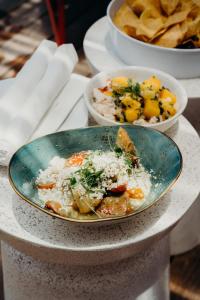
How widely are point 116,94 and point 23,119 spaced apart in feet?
0.66

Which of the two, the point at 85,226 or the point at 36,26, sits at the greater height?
the point at 85,226

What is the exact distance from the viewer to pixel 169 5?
4.42 feet

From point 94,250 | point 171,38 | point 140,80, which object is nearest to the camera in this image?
point 94,250

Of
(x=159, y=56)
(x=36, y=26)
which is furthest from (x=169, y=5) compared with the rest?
(x=36, y=26)

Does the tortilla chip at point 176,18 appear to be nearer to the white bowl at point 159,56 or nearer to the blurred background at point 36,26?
the white bowl at point 159,56

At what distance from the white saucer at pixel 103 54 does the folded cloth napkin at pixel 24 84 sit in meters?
0.17

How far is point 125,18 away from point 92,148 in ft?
1.71

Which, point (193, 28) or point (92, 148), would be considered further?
point (193, 28)

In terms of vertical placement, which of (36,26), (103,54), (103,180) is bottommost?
(36,26)

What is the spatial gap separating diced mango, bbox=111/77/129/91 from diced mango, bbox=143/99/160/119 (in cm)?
7

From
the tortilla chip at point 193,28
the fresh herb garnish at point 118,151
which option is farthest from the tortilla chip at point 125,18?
the fresh herb garnish at point 118,151

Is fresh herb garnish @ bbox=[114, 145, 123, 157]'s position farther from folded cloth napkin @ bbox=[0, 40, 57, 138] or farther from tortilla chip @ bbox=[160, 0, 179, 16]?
tortilla chip @ bbox=[160, 0, 179, 16]

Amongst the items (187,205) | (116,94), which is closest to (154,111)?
(116,94)

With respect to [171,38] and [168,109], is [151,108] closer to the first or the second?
[168,109]
